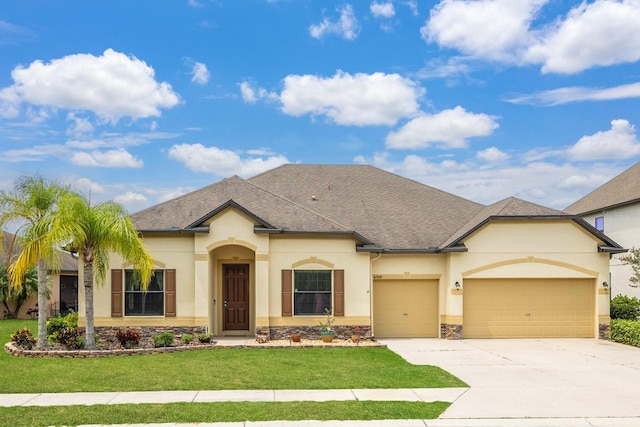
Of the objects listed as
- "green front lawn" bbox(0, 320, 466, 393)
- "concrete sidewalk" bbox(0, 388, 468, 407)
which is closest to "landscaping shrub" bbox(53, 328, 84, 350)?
"green front lawn" bbox(0, 320, 466, 393)

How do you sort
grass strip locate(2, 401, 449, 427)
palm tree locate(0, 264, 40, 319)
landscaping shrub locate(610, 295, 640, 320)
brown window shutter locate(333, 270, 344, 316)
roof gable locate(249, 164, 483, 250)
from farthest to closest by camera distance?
1. palm tree locate(0, 264, 40, 319)
2. roof gable locate(249, 164, 483, 250)
3. landscaping shrub locate(610, 295, 640, 320)
4. brown window shutter locate(333, 270, 344, 316)
5. grass strip locate(2, 401, 449, 427)

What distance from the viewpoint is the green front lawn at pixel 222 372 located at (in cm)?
1232

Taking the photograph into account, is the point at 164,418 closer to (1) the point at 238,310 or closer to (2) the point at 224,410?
(2) the point at 224,410

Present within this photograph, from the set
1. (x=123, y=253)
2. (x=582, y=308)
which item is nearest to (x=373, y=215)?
(x=582, y=308)

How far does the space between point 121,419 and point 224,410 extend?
1.69 meters

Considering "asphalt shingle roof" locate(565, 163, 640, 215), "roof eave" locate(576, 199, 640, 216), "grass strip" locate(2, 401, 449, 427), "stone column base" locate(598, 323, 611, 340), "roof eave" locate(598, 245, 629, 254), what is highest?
"asphalt shingle roof" locate(565, 163, 640, 215)

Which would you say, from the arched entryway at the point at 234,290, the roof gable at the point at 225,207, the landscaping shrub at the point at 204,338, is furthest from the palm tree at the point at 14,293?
the landscaping shrub at the point at 204,338

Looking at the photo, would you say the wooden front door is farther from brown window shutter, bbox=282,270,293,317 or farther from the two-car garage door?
the two-car garage door

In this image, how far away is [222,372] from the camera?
13719mm

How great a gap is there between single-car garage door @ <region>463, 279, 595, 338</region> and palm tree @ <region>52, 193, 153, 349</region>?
11.4 m

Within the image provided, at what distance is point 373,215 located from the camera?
77.8ft

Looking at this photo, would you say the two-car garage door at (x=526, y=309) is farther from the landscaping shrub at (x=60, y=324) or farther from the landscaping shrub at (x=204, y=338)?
the landscaping shrub at (x=60, y=324)

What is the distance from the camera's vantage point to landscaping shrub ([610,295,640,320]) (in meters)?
21.8

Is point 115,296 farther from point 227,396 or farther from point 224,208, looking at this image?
point 227,396
